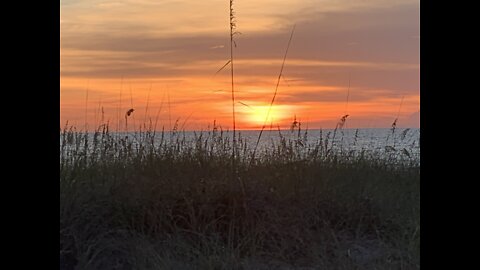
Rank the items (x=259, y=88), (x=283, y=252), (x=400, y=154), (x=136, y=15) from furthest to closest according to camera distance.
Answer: (x=400, y=154)
(x=259, y=88)
(x=136, y=15)
(x=283, y=252)

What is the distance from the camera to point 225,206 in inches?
95.8

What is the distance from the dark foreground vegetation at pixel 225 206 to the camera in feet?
7.08

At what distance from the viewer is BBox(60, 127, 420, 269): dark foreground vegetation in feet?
7.08

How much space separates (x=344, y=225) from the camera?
249 centimetres

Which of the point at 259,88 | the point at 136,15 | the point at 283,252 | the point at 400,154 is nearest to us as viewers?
the point at 283,252

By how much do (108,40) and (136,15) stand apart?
18 cm

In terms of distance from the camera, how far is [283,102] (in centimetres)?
268
